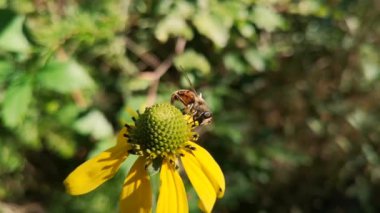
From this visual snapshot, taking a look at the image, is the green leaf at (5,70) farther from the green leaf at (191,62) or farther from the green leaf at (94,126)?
the green leaf at (191,62)

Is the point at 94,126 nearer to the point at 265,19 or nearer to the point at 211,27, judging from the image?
the point at 211,27

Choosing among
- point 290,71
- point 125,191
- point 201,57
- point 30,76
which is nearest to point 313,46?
point 290,71

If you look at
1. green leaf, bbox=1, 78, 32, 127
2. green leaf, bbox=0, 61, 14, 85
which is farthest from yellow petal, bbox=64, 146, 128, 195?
green leaf, bbox=0, 61, 14, 85

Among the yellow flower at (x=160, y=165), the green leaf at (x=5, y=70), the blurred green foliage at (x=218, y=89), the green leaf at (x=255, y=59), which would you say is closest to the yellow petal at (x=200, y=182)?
the yellow flower at (x=160, y=165)

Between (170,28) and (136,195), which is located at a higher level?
(170,28)

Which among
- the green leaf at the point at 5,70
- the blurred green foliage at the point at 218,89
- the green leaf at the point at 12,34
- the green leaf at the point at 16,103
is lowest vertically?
the blurred green foliage at the point at 218,89

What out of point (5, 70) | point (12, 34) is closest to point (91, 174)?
point (5, 70)
